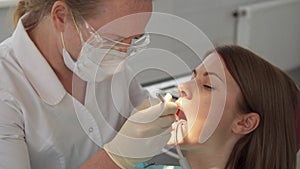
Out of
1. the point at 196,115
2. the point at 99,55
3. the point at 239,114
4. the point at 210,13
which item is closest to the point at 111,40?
the point at 99,55

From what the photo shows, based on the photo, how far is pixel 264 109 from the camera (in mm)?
1441

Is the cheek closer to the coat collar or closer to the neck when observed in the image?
the neck

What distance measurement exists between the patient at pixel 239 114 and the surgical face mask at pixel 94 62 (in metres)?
0.21

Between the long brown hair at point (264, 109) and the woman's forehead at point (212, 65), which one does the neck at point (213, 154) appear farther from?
the woman's forehead at point (212, 65)

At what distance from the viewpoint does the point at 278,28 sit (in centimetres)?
351

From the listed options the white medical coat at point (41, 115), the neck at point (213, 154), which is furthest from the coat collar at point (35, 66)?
the neck at point (213, 154)

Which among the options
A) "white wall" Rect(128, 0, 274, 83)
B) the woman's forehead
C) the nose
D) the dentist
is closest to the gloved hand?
the dentist

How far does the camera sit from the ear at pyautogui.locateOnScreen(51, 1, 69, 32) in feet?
4.17

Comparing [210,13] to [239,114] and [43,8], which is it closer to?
[239,114]

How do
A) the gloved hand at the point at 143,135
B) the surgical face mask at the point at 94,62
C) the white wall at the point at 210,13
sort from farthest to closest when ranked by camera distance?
the white wall at the point at 210,13 → the surgical face mask at the point at 94,62 → the gloved hand at the point at 143,135

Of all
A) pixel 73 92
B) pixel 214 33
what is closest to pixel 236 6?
pixel 214 33

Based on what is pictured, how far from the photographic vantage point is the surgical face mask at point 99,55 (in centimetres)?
127

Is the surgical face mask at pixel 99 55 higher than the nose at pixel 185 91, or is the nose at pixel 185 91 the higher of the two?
the surgical face mask at pixel 99 55

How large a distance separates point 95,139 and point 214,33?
191 cm
